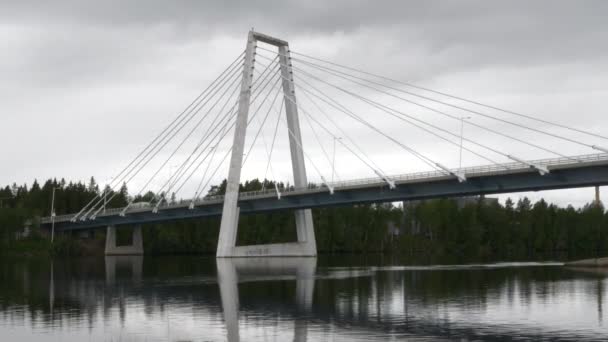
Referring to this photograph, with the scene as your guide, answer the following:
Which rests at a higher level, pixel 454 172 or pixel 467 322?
pixel 454 172

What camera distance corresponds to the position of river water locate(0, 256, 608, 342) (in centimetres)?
2708

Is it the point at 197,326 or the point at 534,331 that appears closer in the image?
the point at 534,331

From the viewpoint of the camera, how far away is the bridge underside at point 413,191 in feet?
226

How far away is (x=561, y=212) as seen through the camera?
549 ft

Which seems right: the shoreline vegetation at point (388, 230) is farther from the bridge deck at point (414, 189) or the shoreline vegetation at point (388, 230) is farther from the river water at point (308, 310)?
the river water at point (308, 310)

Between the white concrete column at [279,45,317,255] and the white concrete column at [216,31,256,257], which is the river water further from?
the white concrete column at [279,45,317,255]

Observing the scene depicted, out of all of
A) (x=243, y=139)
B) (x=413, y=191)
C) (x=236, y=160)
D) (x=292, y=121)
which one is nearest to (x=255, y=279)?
(x=413, y=191)

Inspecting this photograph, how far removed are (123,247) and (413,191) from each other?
70237mm

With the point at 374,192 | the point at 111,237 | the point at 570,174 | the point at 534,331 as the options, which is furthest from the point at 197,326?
the point at 111,237

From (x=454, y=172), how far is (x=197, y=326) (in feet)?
170

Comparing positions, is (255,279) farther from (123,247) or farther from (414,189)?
(123,247)

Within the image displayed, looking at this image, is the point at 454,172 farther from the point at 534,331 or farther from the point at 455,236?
the point at 455,236

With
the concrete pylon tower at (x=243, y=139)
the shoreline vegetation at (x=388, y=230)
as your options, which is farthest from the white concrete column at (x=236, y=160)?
the shoreline vegetation at (x=388, y=230)

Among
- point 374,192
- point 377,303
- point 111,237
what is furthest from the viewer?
point 111,237
